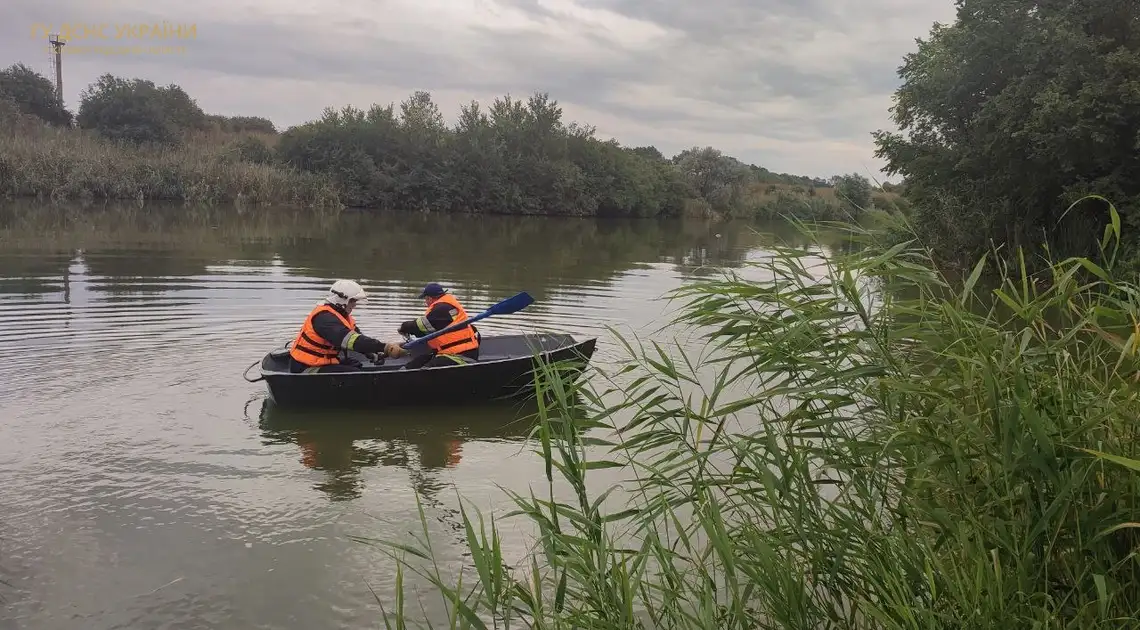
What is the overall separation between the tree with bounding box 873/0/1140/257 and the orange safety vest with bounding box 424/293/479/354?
9.22m

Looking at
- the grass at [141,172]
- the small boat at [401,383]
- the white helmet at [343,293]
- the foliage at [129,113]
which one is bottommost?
the small boat at [401,383]

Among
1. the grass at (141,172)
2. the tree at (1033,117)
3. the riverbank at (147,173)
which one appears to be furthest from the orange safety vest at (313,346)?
the riverbank at (147,173)

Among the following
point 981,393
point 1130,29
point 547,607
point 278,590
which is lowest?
point 278,590

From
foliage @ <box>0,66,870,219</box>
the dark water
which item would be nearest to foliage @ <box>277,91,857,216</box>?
foliage @ <box>0,66,870,219</box>

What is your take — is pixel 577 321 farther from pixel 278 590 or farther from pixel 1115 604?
pixel 1115 604

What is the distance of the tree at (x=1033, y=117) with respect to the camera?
44.7ft

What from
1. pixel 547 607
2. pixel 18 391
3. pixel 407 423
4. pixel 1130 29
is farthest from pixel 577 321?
pixel 1130 29

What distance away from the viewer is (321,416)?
24.7 ft

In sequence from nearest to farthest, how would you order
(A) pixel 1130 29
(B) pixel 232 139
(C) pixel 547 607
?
(C) pixel 547 607 → (A) pixel 1130 29 → (B) pixel 232 139

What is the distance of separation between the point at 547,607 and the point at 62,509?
3955mm

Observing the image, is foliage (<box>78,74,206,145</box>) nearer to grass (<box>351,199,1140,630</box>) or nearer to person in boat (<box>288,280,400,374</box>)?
person in boat (<box>288,280,400,374</box>)

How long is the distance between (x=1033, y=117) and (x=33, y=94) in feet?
187

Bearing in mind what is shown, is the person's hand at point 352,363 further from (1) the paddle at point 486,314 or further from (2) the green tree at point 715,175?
(2) the green tree at point 715,175

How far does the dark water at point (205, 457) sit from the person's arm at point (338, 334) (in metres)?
0.71
